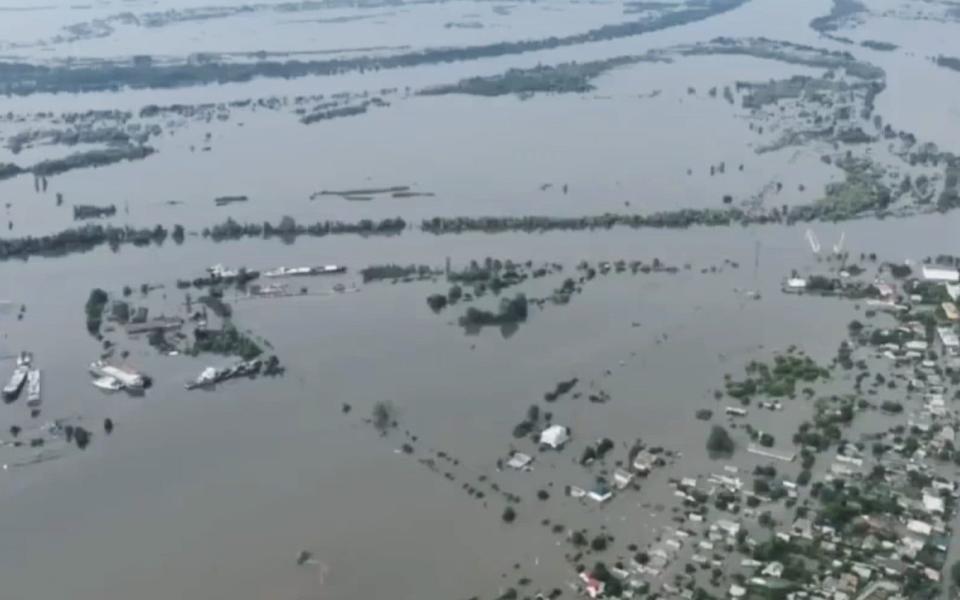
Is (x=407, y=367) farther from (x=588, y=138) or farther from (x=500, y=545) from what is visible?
(x=588, y=138)

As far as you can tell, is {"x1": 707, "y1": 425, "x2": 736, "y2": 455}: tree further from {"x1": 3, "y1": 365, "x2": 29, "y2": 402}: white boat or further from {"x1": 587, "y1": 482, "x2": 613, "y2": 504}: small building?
{"x1": 3, "y1": 365, "x2": 29, "y2": 402}: white boat

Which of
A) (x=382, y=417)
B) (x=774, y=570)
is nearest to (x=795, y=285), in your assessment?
(x=382, y=417)

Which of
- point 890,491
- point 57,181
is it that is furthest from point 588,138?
point 890,491

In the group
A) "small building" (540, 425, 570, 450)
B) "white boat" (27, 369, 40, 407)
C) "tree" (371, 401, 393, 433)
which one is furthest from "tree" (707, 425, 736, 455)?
"white boat" (27, 369, 40, 407)

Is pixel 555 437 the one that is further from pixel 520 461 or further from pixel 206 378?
pixel 206 378

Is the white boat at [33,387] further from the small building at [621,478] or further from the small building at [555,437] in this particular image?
the small building at [621,478]
